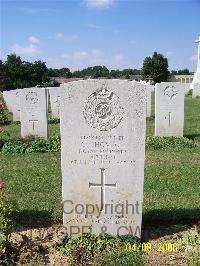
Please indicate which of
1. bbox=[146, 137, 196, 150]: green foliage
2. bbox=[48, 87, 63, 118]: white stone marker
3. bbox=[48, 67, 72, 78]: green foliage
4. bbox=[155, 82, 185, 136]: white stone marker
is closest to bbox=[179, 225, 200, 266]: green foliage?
bbox=[146, 137, 196, 150]: green foliage

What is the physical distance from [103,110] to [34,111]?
8418mm

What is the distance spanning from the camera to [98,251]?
495 cm

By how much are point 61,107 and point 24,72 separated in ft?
192

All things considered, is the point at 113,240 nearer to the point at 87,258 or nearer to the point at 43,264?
the point at 87,258

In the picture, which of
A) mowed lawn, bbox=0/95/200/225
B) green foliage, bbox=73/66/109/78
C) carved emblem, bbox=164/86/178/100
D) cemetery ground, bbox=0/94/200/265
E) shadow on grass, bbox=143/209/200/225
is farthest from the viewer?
green foliage, bbox=73/66/109/78

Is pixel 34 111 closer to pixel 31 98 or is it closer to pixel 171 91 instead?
pixel 31 98

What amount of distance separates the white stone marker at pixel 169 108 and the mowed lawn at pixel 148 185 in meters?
1.60

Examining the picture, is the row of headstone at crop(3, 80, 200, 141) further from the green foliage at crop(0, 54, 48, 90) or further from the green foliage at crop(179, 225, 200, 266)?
the green foliage at crop(0, 54, 48, 90)

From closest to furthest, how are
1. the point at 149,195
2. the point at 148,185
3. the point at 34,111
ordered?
the point at 149,195, the point at 148,185, the point at 34,111

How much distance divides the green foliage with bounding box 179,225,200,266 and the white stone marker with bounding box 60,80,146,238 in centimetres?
57

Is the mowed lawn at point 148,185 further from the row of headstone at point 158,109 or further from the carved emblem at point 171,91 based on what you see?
the carved emblem at point 171,91

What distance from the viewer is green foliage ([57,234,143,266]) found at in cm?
466

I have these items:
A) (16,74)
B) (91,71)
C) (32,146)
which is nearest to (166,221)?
(32,146)

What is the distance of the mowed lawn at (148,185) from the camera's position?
627 centimetres
